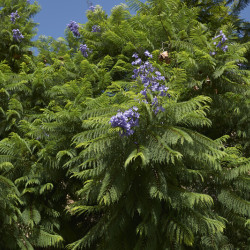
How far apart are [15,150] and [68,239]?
1.26 metres

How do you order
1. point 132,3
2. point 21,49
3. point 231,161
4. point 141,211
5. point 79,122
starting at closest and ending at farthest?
point 141,211 < point 231,161 < point 79,122 < point 132,3 < point 21,49

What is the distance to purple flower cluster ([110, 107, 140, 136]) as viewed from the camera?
2.67 meters

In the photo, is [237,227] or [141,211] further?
[237,227]

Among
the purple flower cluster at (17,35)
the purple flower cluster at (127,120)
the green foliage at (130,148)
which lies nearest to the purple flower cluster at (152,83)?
the green foliage at (130,148)

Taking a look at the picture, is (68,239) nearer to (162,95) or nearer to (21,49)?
(162,95)

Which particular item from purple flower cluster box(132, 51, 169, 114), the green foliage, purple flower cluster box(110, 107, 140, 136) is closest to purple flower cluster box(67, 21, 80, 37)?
the green foliage

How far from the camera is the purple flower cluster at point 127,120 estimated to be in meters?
2.67

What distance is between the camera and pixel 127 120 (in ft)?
8.82

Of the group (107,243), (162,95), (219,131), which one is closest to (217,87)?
(219,131)

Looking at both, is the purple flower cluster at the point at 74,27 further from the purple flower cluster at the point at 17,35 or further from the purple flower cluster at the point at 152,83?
the purple flower cluster at the point at 152,83

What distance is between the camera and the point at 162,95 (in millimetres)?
3068

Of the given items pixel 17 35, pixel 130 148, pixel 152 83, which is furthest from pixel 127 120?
pixel 17 35

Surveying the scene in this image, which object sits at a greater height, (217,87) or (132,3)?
(132,3)

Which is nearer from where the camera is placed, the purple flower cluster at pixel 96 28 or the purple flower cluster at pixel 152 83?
the purple flower cluster at pixel 152 83
